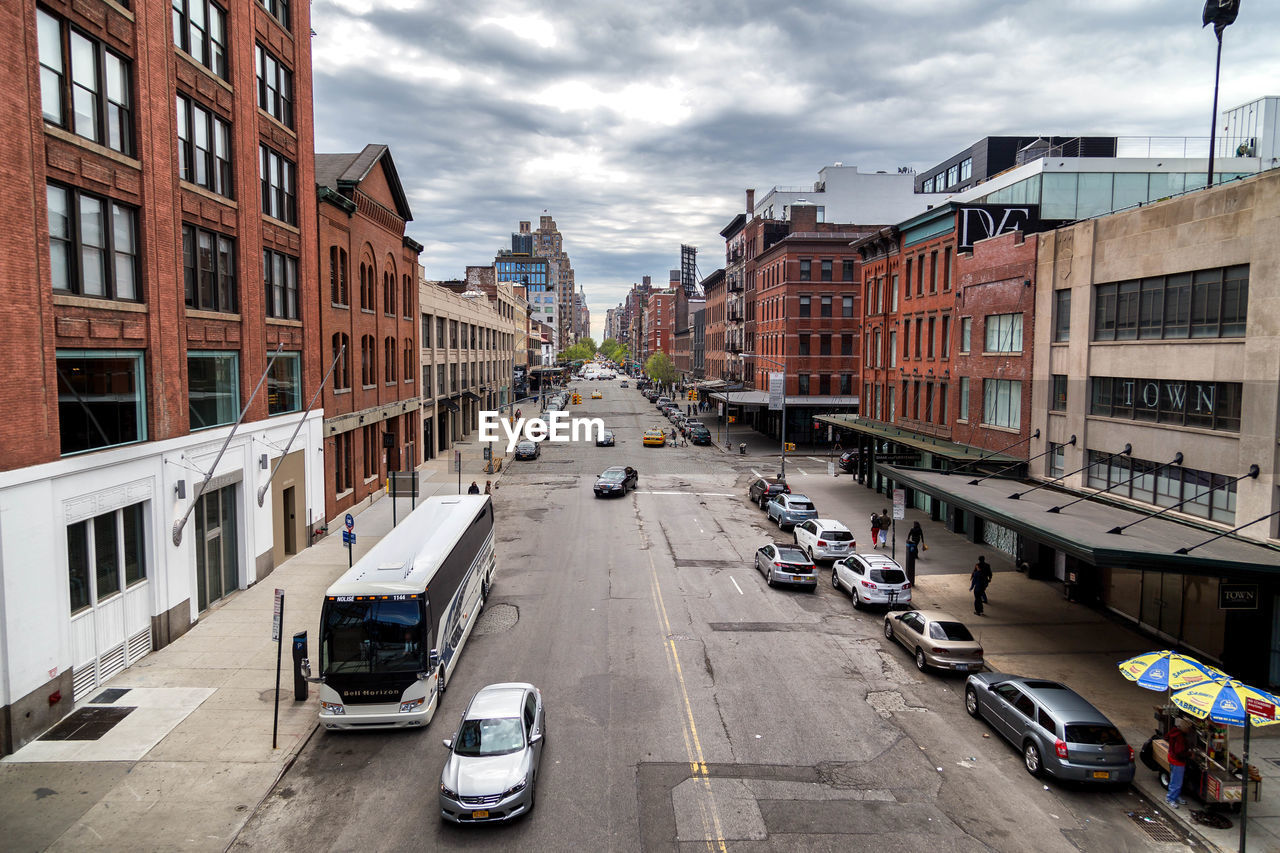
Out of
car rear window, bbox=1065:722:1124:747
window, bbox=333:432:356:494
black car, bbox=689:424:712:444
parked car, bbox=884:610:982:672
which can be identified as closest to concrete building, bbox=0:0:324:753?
window, bbox=333:432:356:494

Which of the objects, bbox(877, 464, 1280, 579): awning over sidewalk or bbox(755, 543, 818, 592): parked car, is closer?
bbox(877, 464, 1280, 579): awning over sidewalk

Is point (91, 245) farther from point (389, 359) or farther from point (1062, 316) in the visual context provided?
point (1062, 316)

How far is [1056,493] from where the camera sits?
2527cm

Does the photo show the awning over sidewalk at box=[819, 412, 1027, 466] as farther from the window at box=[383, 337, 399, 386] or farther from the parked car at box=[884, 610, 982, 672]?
the window at box=[383, 337, 399, 386]

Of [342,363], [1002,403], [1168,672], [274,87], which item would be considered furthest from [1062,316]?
[342,363]

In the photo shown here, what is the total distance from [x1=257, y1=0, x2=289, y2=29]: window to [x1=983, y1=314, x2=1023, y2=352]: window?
30.2 m

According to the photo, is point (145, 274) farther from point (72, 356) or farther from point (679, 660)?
point (679, 660)

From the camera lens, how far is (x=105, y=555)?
17469 mm

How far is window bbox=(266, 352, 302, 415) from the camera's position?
27.7m

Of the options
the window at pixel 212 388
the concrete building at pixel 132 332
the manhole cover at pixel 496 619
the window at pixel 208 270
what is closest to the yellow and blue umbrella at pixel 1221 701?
the manhole cover at pixel 496 619

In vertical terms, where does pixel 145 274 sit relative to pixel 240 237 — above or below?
below

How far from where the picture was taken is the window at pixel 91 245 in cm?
1619

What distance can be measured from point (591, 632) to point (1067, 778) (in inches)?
466

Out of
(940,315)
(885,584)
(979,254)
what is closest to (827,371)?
(940,315)
